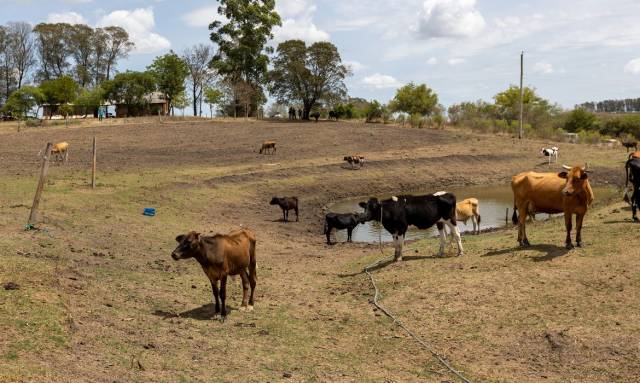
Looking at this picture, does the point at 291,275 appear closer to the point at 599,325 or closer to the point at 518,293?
the point at 518,293

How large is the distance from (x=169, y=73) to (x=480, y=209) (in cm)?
5573

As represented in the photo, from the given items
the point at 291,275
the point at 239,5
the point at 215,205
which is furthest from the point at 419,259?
the point at 239,5

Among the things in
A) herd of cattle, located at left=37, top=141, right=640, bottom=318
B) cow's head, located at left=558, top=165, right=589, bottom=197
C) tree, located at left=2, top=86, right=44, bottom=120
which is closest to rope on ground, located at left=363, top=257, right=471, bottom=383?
herd of cattle, located at left=37, top=141, right=640, bottom=318

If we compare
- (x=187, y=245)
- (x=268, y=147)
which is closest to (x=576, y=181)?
(x=187, y=245)

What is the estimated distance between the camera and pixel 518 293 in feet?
38.1

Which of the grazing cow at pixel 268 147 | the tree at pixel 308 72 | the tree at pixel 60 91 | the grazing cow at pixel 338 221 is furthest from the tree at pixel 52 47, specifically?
the grazing cow at pixel 338 221

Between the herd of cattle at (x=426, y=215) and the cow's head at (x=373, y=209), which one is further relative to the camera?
the cow's head at (x=373, y=209)

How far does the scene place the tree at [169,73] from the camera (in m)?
76.9

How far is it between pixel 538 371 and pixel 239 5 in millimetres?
73778

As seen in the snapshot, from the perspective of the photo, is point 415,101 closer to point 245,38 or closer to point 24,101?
point 245,38

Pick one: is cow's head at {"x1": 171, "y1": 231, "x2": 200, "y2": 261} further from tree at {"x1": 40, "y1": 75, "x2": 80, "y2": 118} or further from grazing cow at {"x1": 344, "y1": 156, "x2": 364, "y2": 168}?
tree at {"x1": 40, "y1": 75, "x2": 80, "y2": 118}

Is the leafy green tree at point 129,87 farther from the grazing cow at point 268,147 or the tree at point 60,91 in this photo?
the grazing cow at point 268,147

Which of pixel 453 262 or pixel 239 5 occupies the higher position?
pixel 239 5

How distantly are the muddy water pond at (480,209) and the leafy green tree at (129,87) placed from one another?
161 feet
